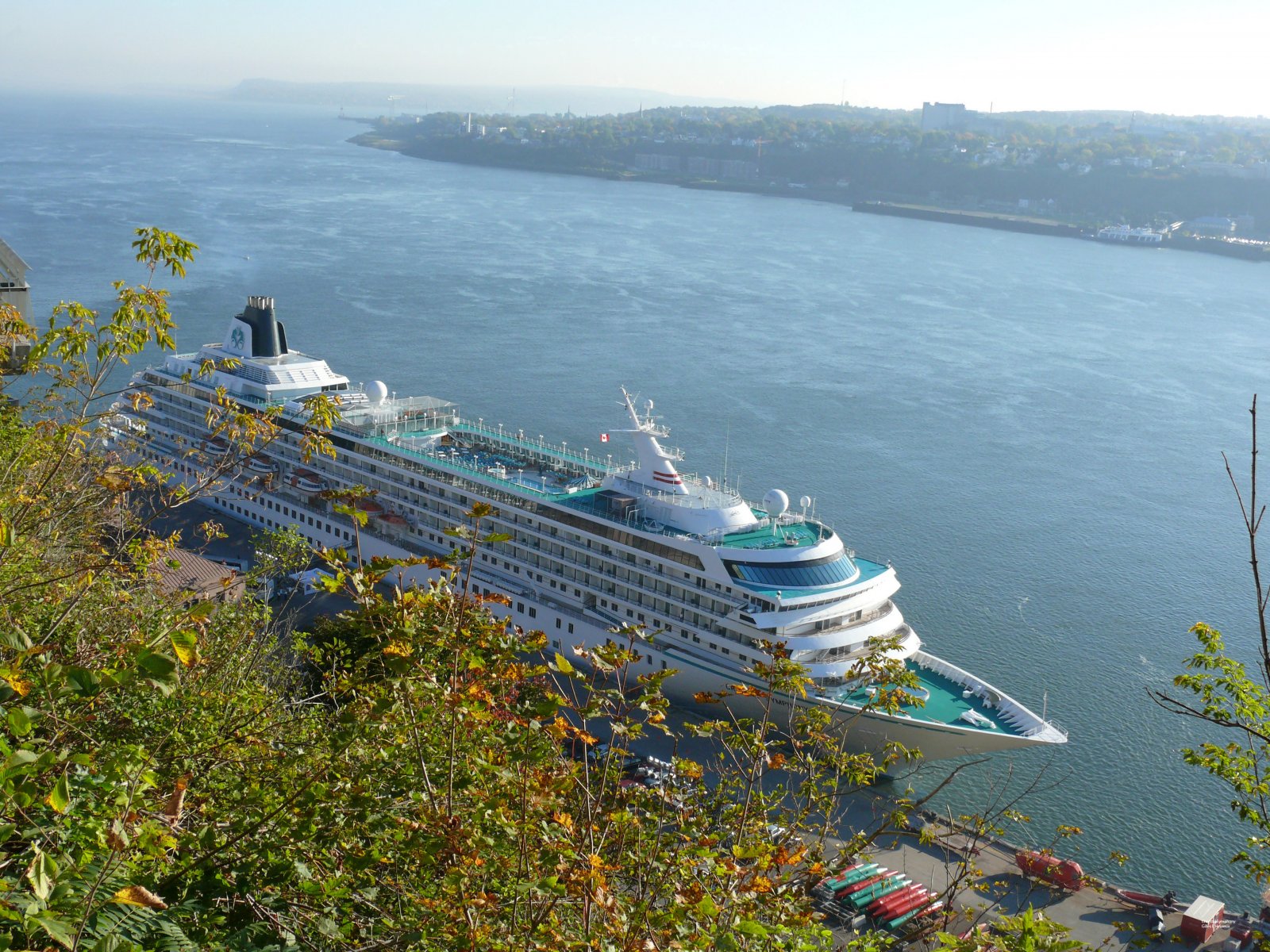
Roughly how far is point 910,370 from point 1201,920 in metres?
27.3

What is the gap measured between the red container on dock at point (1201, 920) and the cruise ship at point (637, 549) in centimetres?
274

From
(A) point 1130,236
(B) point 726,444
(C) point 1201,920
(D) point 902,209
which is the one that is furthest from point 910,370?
(D) point 902,209

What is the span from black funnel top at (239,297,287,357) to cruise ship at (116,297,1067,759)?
54 cm

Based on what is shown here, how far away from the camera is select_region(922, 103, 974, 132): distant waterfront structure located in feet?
438

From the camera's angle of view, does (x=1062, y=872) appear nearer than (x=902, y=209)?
Yes

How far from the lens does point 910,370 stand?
38.4m

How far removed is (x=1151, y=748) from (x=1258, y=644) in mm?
4948

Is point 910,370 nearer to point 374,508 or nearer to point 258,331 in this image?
point 258,331

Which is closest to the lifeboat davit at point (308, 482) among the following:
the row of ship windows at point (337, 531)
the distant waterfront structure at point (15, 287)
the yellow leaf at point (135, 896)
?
the row of ship windows at point (337, 531)

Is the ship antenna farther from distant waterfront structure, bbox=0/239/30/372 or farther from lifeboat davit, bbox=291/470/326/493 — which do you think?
distant waterfront structure, bbox=0/239/30/372

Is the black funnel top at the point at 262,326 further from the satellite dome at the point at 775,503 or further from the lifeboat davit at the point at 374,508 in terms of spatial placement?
the satellite dome at the point at 775,503

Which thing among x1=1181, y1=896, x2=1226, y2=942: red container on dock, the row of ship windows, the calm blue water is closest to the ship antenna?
the calm blue water

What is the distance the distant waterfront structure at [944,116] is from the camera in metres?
134

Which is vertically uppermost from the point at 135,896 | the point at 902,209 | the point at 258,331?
the point at 902,209
